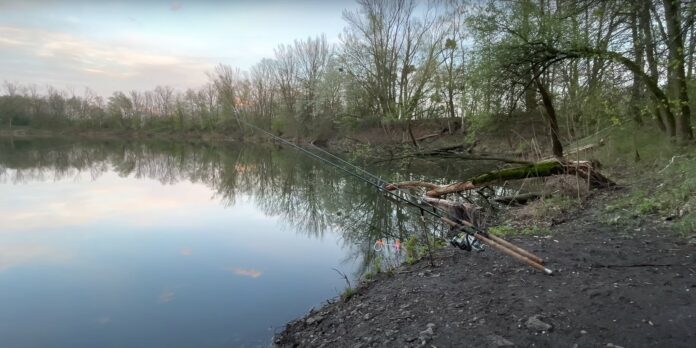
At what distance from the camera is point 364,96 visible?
32312mm

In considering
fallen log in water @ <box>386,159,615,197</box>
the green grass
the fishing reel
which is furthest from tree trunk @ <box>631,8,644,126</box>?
the fishing reel

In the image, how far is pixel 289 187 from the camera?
57.0 ft

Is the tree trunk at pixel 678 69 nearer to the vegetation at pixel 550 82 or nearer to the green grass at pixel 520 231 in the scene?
the vegetation at pixel 550 82

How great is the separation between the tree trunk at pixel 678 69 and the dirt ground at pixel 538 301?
4342 mm

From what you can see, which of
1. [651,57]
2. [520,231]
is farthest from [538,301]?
[651,57]

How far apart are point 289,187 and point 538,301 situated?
1426 cm

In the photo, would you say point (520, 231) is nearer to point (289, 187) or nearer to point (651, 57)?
point (651, 57)

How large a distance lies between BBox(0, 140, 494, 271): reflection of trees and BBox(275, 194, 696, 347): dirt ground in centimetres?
254

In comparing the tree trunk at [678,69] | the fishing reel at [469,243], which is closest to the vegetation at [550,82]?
the tree trunk at [678,69]

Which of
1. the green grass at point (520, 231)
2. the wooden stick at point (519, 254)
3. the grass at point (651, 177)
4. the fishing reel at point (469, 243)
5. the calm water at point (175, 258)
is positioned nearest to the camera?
the wooden stick at point (519, 254)

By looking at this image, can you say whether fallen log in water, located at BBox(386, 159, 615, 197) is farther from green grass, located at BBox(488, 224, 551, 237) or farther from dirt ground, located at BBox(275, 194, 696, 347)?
dirt ground, located at BBox(275, 194, 696, 347)

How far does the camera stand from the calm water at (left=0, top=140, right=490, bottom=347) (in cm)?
536

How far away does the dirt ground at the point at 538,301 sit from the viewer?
3215 millimetres

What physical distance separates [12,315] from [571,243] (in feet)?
26.3
